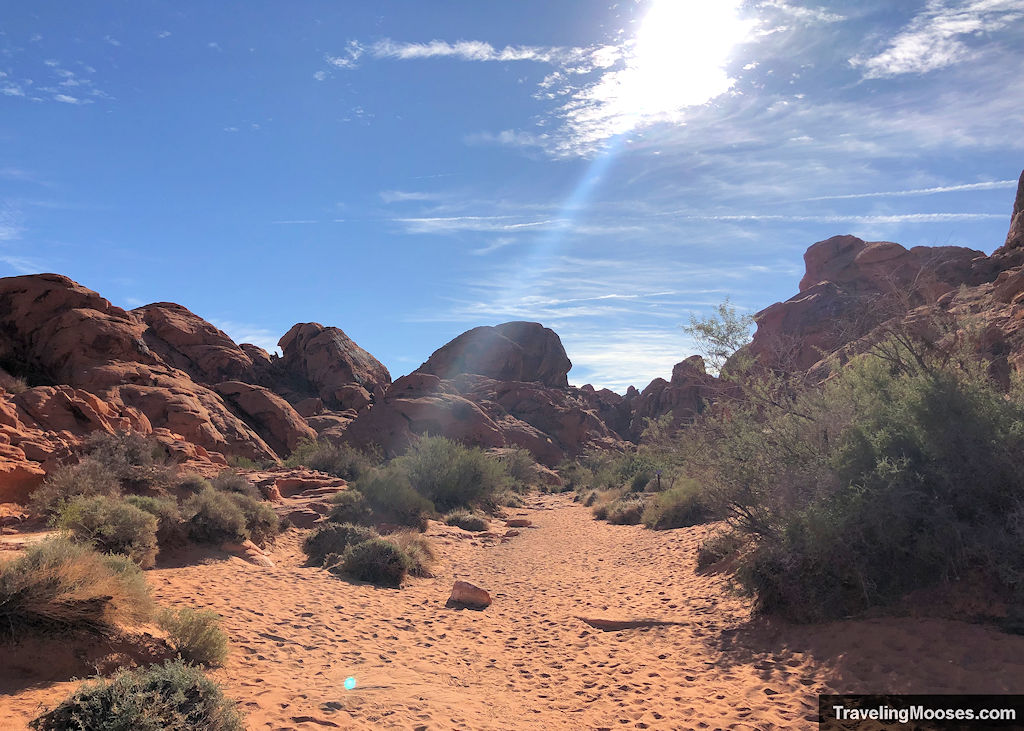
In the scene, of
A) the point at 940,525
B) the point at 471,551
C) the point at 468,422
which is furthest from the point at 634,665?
the point at 468,422

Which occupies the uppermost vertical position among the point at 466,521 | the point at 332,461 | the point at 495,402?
the point at 495,402

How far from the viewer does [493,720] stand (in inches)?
231

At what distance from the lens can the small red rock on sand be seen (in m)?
10.8

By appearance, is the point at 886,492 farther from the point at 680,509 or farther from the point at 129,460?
the point at 129,460

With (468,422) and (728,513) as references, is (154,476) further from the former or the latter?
(468,422)

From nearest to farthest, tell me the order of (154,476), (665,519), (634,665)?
(634,665), (154,476), (665,519)

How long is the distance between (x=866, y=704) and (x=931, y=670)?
778 millimetres

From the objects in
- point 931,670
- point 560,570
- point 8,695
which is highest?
point 8,695

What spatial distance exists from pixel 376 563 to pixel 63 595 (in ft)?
23.8

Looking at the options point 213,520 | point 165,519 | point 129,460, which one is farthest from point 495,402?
point 165,519

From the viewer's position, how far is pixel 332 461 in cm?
2538

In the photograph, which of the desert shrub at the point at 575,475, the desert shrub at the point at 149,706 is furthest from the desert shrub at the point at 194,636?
the desert shrub at the point at 575,475

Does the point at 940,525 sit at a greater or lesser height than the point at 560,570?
greater

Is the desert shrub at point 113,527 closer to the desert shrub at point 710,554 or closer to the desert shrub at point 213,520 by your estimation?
the desert shrub at point 213,520
